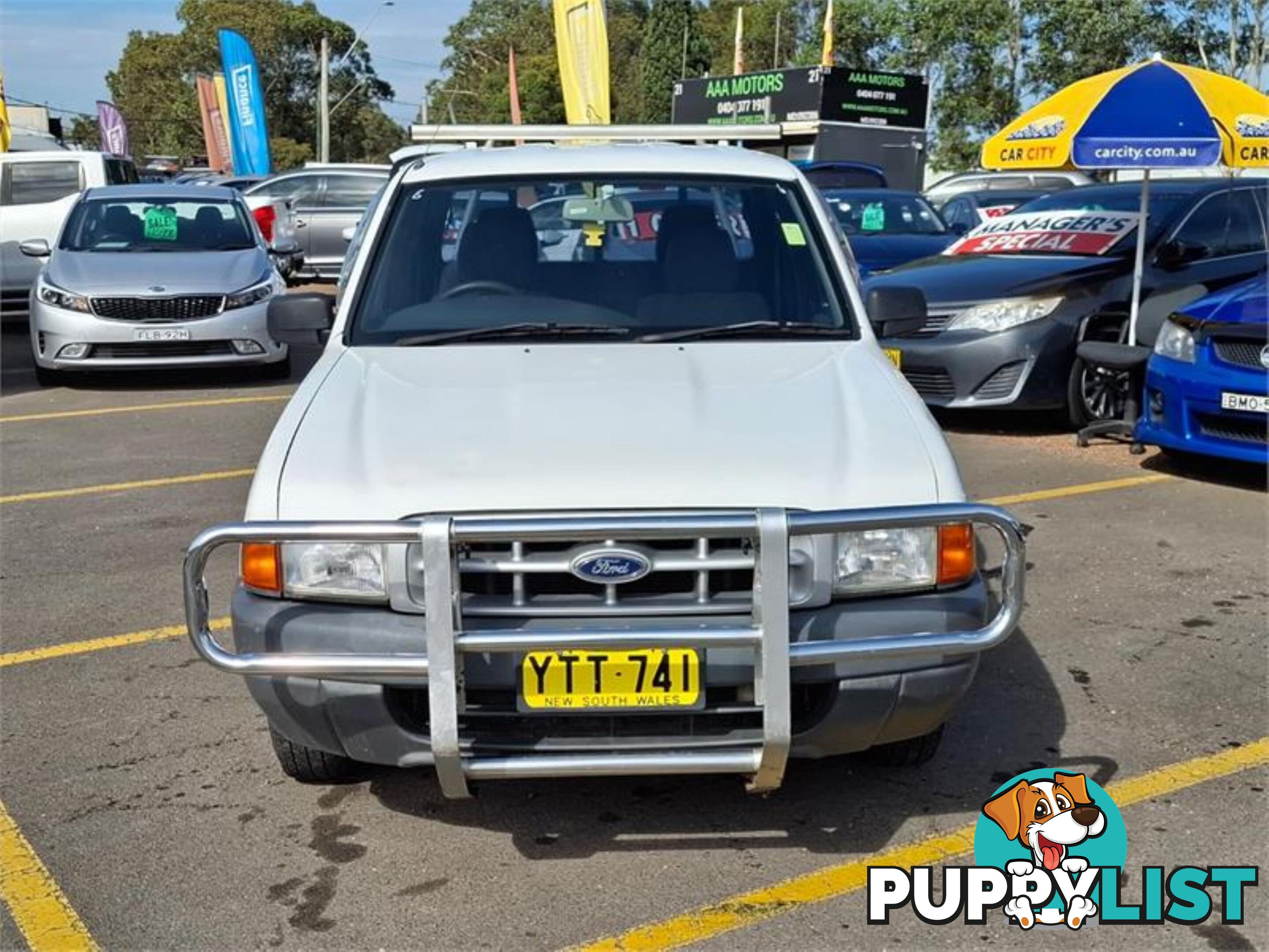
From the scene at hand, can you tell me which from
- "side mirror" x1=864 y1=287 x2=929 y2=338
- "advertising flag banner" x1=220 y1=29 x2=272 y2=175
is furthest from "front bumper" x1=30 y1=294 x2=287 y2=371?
"advertising flag banner" x1=220 y1=29 x2=272 y2=175

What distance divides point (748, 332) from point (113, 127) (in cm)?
4495

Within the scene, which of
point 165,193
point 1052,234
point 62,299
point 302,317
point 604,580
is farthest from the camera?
→ point 165,193

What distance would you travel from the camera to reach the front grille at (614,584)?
328 centimetres

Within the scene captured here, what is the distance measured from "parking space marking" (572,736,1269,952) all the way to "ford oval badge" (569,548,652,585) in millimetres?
811

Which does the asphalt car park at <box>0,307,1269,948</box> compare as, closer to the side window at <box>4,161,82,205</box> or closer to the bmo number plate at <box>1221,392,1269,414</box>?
the bmo number plate at <box>1221,392,1269,414</box>

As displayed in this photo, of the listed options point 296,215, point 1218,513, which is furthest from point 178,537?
point 296,215

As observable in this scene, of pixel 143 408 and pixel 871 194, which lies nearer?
pixel 143 408

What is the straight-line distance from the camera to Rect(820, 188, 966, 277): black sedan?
1347cm

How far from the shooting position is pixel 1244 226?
9.88 m

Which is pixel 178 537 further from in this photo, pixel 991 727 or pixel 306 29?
pixel 306 29

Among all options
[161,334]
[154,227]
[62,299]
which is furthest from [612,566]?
[154,227]

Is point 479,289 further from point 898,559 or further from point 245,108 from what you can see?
point 245,108

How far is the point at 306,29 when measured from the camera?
224 feet

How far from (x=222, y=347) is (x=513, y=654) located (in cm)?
875
